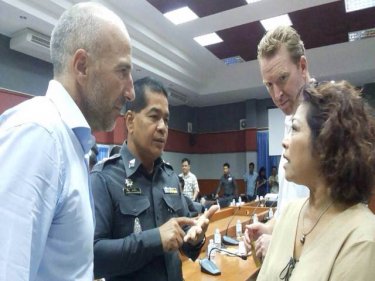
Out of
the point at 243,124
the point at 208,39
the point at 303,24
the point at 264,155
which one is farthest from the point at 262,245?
the point at 243,124

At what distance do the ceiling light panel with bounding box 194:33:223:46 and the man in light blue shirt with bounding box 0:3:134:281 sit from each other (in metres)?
6.04

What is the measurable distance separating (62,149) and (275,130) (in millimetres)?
8837

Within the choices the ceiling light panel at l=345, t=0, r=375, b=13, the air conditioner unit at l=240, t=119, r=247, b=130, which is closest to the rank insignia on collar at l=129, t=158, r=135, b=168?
the ceiling light panel at l=345, t=0, r=375, b=13

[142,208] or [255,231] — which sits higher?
[142,208]

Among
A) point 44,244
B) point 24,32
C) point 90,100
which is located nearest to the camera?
point 44,244

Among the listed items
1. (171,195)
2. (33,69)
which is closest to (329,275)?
(171,195)

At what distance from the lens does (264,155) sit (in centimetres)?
979

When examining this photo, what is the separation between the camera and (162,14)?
5699 mm

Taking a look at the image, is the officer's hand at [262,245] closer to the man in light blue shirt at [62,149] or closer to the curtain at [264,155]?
the man in light blue shirt at [62,149]

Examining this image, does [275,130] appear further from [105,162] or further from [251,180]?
[105,162]

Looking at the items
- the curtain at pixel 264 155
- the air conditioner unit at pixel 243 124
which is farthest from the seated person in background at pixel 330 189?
the air conditioner unit at pixel 243 124

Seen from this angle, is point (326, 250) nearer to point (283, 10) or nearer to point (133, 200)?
point (133, 200)

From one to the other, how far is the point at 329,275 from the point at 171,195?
670 mm

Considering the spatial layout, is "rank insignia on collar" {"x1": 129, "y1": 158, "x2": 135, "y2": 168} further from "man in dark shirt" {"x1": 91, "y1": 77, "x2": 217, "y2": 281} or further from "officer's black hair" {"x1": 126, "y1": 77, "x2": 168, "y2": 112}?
"officer's black hair" {"x1": 126, "y1": 77, "x2": 168, "y2": 112}
